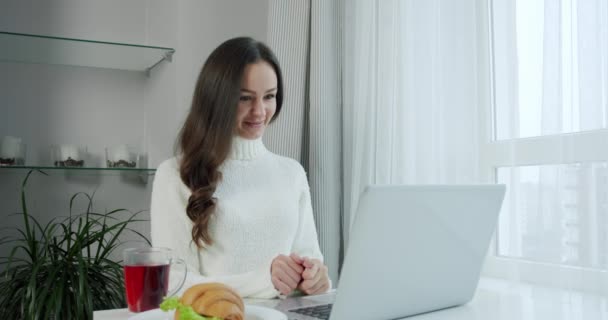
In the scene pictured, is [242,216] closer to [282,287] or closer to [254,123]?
[254,123]

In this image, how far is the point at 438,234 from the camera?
0.96 meters

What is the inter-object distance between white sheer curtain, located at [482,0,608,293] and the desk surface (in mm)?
76

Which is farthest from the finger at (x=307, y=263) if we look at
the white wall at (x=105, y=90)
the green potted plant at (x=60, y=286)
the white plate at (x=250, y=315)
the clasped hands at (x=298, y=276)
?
the white wall at (x=105, y=90)

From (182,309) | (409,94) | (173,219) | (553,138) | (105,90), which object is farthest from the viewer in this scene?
(105,90)

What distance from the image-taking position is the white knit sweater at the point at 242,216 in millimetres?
1554

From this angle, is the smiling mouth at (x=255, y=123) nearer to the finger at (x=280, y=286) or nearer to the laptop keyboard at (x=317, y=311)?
the finger at (x=280, y=286)

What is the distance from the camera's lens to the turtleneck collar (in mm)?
1734

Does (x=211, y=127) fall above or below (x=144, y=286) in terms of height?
above

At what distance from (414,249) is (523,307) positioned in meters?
0.30

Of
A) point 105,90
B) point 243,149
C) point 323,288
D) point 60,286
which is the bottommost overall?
point 60,286

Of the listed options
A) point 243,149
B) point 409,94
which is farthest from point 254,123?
point 409,94

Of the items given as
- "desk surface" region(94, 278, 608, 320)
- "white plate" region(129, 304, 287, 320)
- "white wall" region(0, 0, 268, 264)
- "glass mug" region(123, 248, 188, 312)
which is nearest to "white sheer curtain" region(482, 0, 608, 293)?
"desk surface" region(94, 278, 608, 320)

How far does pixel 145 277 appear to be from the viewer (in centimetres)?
99

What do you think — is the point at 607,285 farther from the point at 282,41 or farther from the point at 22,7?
the point at 22,7
